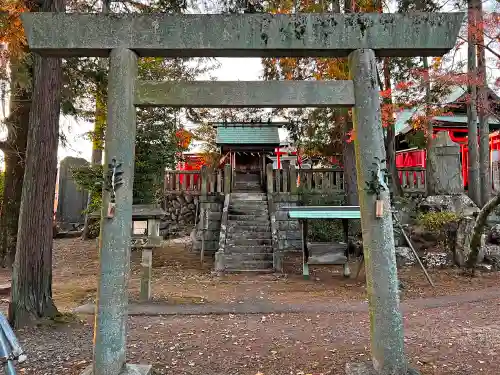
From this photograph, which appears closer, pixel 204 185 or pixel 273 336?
pixel 273 336

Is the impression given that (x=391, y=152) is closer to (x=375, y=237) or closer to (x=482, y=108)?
(x=482, y=108)

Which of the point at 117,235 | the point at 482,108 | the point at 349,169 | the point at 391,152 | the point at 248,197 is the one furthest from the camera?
the point at 248,197

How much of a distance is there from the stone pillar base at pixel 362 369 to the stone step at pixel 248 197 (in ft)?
29.7

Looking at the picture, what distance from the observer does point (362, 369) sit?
10.8 ft

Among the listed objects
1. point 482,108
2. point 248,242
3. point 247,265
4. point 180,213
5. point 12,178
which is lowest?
point 247,265

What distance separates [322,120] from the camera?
1361 centimetres

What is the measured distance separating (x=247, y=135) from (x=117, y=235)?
36.3 ft

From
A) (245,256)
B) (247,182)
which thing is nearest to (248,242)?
(245,256)

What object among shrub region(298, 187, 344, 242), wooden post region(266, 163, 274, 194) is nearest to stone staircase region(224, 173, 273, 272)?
wooden post region(266, 163, 274, 194)

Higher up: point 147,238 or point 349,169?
point 349,169

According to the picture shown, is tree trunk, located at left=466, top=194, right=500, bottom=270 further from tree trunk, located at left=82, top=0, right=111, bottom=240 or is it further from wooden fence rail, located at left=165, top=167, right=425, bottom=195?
tree trunk, located at left=82, top=0, right=111, bottom=240

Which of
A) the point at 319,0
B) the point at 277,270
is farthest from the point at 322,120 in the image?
the point at 277,270

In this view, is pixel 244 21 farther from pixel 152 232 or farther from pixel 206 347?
pixel 152 232

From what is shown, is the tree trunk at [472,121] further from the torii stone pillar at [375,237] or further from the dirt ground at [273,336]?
the torii stone pillar at [375,237]
